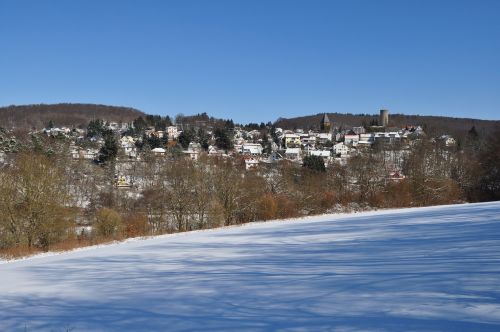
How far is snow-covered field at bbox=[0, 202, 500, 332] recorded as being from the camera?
4660 mm

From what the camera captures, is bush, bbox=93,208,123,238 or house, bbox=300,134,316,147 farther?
house, bbox=300,134,316,147

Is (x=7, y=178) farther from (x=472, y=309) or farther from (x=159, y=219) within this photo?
(x=472, y=309)

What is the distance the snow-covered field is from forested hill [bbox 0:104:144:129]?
5133 inches

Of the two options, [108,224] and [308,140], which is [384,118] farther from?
[108,224]

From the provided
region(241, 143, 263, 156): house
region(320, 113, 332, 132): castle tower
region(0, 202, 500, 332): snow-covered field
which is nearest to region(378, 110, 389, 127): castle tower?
region(320, 113, 332, 132): castle tower

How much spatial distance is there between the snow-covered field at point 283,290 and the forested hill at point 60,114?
428 feet

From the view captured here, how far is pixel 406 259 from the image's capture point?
24.2ft

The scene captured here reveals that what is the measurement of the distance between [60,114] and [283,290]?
15660 cm

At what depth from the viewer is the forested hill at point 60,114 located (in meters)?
Result: 132

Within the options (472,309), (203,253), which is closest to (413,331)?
(472,309)

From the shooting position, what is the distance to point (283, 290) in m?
6.08

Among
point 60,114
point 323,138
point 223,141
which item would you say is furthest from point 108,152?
point 60,114

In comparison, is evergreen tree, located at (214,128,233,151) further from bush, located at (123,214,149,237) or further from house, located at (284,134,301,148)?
bush, located at (123,214,149,237)

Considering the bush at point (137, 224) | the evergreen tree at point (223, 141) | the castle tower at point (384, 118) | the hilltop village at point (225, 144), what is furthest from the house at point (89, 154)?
the castle tower at point (384, 118)
